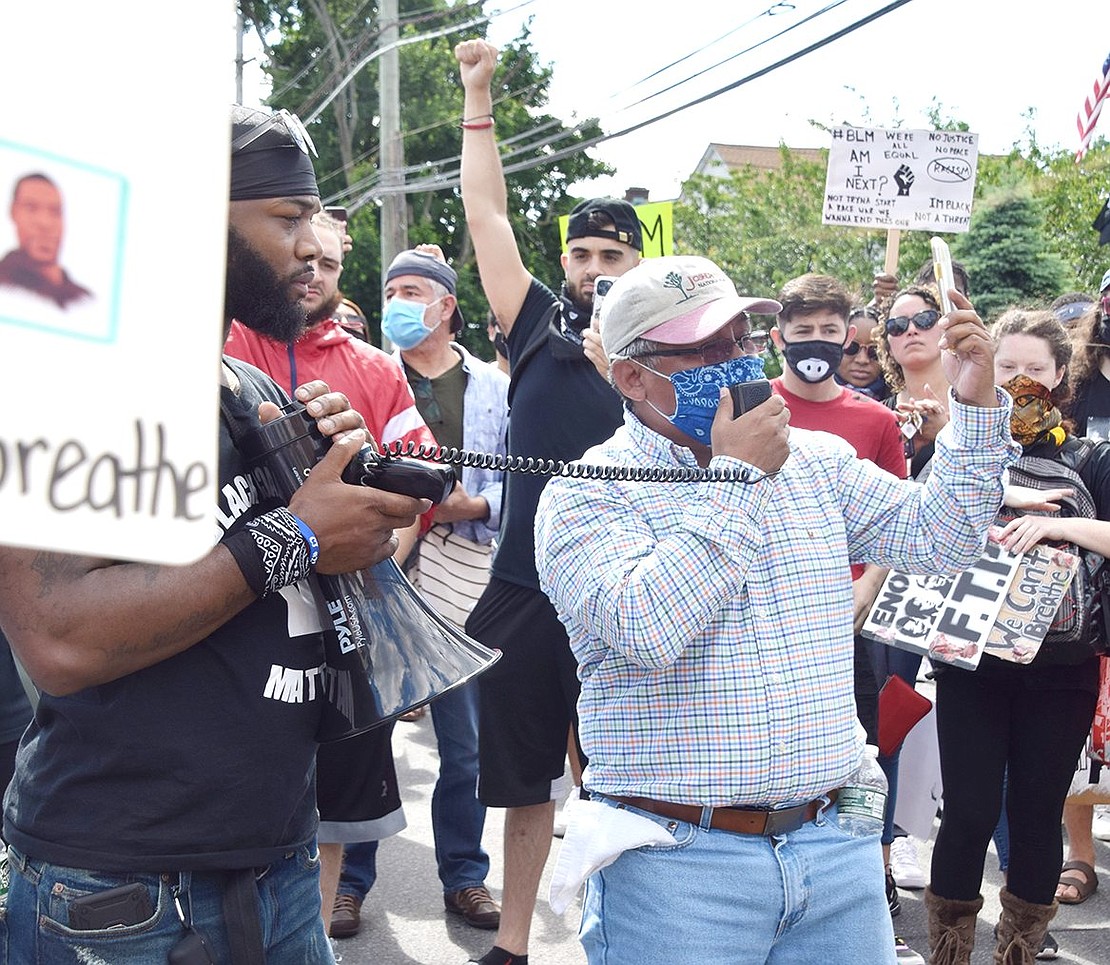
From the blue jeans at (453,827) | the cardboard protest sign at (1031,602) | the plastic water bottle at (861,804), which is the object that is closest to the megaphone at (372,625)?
the plastic water bottle at (861,804)

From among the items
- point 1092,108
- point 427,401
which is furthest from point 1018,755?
point 1092,108

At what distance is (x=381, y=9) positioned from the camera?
1959cm

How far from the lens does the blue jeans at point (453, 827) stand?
183 inches

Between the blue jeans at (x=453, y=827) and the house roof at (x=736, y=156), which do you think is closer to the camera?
the blue jeans at (x=453, y=827)

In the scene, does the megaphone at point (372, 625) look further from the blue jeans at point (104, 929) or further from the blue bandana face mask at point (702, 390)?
the blue bandana face mask at point (702, 390)

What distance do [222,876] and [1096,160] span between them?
27.9 meters

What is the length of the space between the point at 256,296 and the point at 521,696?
2190 mm

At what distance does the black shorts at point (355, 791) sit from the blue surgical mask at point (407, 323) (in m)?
2.13

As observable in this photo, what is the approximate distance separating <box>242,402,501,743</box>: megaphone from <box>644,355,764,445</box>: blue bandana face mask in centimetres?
59

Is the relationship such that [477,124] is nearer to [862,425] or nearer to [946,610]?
[862,425]

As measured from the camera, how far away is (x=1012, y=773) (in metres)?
3.85

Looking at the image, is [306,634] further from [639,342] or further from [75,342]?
[75,342]

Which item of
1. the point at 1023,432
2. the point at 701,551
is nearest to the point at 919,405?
the point at 1023,432

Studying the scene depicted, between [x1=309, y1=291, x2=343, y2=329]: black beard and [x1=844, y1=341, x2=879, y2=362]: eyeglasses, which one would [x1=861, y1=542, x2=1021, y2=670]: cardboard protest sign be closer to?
[x1=309, y1=291, x2=343, y2=329]: black beard
